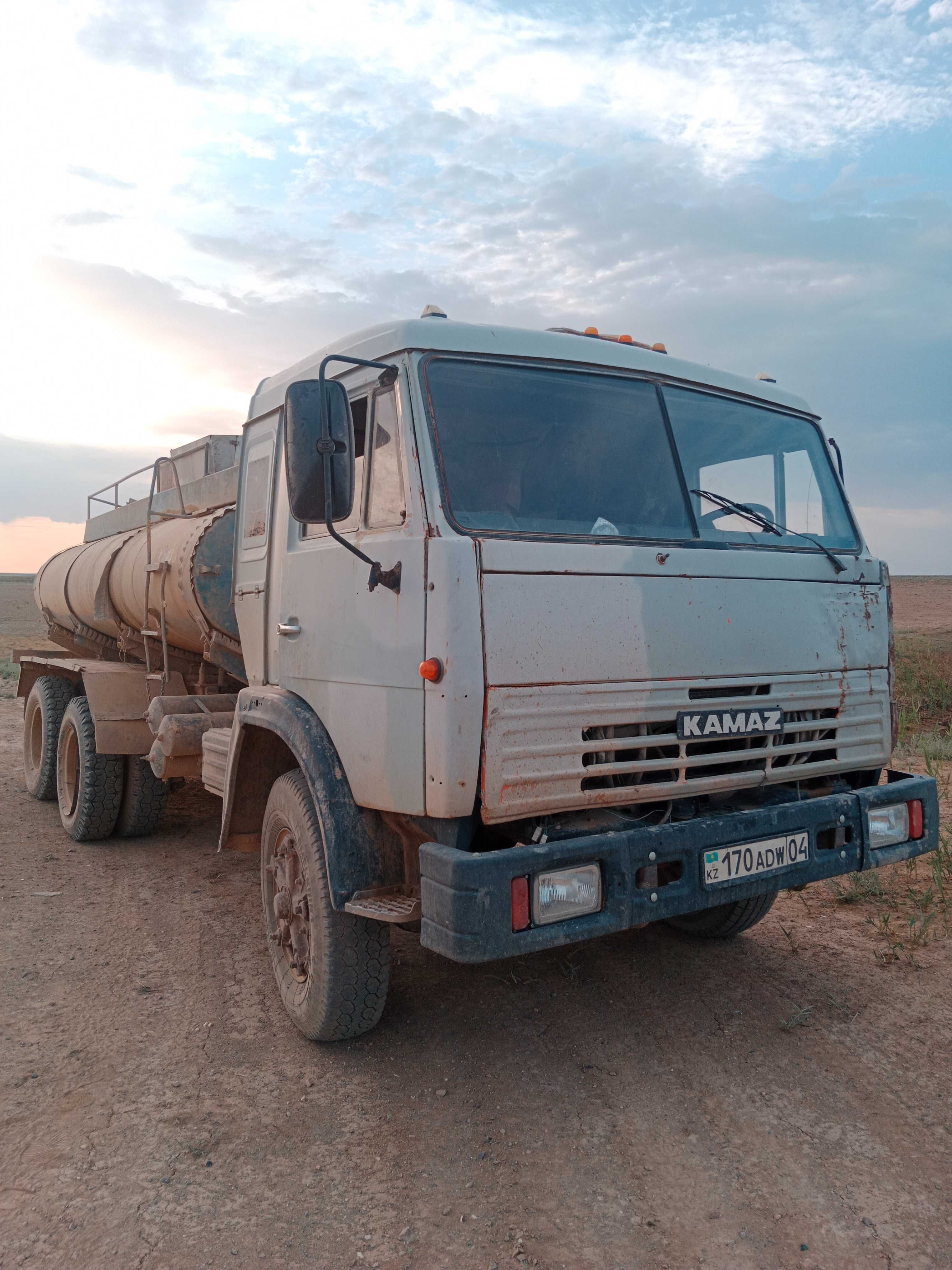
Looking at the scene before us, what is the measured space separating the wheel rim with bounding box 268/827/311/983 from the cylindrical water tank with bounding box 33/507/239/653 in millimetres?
1436

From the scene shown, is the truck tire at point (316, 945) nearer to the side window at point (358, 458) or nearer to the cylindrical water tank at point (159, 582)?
the side window at point (358, 458)

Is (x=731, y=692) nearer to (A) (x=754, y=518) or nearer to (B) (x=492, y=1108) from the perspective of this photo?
(A) (x=754, y=518)

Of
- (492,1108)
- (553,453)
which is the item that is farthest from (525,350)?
(492,1108)

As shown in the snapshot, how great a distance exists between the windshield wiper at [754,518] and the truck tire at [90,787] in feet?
14.8

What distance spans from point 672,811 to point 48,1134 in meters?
2.31

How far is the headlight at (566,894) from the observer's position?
9.29 feet

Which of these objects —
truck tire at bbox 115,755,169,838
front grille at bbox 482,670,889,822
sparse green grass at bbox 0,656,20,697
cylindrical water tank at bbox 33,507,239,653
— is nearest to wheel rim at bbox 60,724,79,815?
truck tire at bbox 115,755,169,838

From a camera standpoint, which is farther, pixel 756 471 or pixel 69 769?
pixel 69 769

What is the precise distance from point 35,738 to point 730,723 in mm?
6628

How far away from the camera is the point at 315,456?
9.98 ft

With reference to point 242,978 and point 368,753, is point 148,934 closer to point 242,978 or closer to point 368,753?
point 242,978

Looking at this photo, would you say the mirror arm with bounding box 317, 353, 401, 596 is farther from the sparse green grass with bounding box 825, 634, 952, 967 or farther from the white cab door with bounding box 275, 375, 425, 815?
the sparse green grass with bounding box 825, 634, 952, 967

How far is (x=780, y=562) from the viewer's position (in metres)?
3.49

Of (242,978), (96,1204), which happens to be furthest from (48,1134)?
(242,978)
